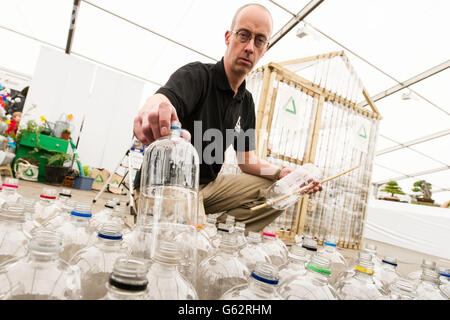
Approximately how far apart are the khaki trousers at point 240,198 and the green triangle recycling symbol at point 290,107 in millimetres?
1422

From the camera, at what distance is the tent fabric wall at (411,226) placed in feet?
13.4

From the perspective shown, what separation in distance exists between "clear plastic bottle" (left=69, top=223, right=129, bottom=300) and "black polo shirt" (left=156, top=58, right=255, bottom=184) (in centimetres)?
90

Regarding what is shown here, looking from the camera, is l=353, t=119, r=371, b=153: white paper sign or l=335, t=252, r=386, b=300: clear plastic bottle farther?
l=353, t=119, r=371, b=153: white paper sign

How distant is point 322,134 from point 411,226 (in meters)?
2.46

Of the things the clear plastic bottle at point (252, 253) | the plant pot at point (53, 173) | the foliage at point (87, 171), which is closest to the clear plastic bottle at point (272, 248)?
the clear plastic bottle at point (252, 253)

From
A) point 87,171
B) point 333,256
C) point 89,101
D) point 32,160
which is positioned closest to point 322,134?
point 333,256

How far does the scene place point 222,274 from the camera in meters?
0.67

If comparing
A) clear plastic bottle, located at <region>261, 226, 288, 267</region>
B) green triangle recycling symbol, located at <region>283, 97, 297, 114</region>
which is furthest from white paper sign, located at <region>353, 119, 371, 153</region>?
clear plastic bottle, located at <region>261, 226, 288, 267</region>

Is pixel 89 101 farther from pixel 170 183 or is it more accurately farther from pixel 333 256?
pixel 333 256

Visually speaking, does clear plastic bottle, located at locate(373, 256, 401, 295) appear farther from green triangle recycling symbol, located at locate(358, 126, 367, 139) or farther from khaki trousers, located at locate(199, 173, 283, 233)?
green triangle recycling symbol, located at locate(358, 126, 367, 139)

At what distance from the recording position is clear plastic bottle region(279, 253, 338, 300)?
0.51 metres

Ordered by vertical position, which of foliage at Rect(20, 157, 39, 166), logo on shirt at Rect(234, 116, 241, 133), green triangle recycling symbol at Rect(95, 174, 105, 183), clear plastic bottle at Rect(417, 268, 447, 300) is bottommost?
green triangle recycling symbol at Rect(95, 174, 105, 183)

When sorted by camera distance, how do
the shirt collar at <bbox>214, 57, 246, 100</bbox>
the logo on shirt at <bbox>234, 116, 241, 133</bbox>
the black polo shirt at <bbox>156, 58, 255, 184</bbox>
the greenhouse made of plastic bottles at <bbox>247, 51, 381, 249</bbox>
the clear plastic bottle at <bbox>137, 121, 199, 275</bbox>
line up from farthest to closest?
the greenhouse made of plastic bottles at <bbox>247, 51, 381, 249</bbox>, the logo on shirt at <bbox>234, 116, 241, 133</bbox>, the shirt collar at <bbox>214, 57, 246, 100</bbox>, the black polo shirt at <bbox>156, 58, 255, 184</bbox>, the clear plastic bottle at <bbox>137, 121, 199, 275</bbox>
